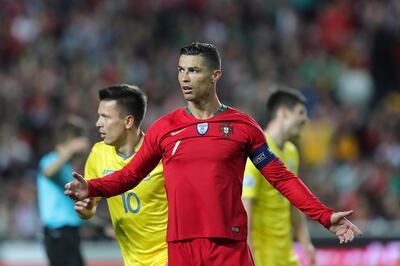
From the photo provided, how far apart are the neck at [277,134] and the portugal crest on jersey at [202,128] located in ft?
7.79

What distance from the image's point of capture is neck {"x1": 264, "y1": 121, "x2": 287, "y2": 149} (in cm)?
853

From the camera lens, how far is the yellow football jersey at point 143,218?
7.11m

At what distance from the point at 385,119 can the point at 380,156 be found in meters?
0.70

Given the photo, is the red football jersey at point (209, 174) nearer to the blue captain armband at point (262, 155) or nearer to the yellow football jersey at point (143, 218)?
the blue captain armband at point (262, 155)

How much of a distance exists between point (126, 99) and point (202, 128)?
1205mm

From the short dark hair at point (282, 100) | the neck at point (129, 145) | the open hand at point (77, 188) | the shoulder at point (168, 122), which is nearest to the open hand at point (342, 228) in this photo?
the shoulder at point (168, 122)

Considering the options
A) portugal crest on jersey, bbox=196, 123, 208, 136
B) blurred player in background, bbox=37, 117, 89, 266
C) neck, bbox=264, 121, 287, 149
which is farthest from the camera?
blurred player in background, bbox=37, 117, 89, 266

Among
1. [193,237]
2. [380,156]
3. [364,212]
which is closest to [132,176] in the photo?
[193,237]

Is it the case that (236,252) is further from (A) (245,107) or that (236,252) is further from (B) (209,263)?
(A) (245,107)

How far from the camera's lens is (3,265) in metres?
12.1

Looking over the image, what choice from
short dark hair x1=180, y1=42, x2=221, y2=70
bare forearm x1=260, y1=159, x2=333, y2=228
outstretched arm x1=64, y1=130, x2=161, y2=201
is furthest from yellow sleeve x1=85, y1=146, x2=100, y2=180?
Result: bare forearm x1=260, y1=159, x2=333, y2=228

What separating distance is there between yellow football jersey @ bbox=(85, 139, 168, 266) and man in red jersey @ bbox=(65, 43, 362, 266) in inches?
30.5

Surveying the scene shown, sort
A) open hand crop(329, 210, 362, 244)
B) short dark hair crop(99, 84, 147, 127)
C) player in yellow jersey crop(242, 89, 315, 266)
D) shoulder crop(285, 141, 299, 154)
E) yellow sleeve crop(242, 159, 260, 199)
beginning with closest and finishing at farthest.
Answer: open hand crop(329, 210, 362, 244) < short dark hair crop(99, 84, 147, 127) < yellow sleeve crop(242, 159, 260, 199) < player in yellow jersey crop(242, 89, 315, 266) < shoulder crop(285, 141, 299, 154)

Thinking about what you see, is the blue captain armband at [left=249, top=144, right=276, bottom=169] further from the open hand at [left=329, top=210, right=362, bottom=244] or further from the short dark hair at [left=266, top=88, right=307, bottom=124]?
the short dark hair at [left=266, top=88, right=307, bottom=124]
